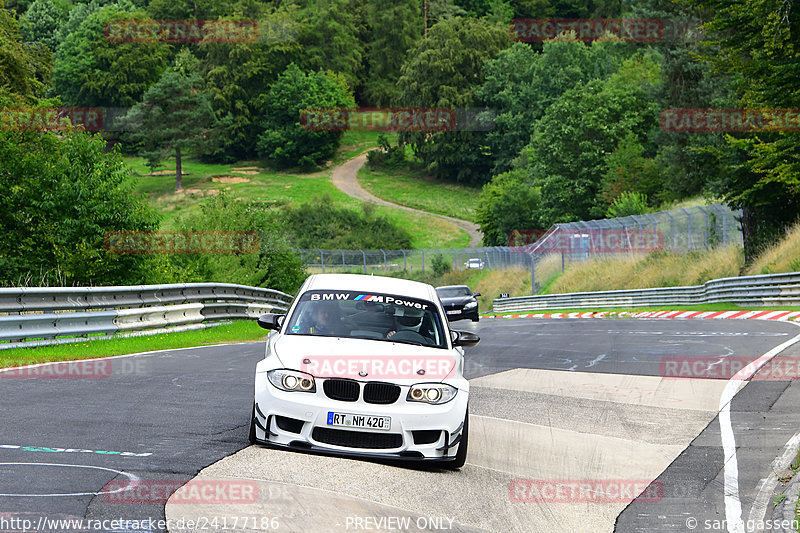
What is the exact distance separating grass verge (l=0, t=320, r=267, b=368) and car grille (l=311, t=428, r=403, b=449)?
23.6 ft

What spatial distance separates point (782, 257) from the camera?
31641 mm

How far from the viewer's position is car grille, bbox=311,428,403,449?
7383 millimetres

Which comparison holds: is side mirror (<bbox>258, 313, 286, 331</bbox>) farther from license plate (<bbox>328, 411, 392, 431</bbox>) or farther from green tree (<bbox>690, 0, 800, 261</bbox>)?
green tree (<bbox>690, 0, 800, 261</bbox>)

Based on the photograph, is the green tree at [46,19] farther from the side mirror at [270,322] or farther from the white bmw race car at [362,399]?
the white bmw race car at [362,399]

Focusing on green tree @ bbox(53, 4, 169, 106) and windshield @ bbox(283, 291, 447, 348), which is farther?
green tree @ bbox(53, 4, 169, 106)

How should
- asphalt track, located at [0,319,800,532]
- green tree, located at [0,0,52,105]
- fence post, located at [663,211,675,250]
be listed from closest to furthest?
1. asphalt track, located at [0,319,800,532]
2. green tree, located at [0,0,52,105]
3. fence post, located at [663,211,675,250]

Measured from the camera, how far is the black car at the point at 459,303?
2630 centimetres

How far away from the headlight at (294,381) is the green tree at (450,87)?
108284 mm

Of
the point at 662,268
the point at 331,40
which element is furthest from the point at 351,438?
the point at 331,40

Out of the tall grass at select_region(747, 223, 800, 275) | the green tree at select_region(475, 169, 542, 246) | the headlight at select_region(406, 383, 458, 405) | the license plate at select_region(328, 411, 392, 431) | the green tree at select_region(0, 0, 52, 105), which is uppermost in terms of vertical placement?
the green tree at select_region(0, 0, 52, 105)

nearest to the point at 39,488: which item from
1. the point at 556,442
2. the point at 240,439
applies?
the point at 240,439

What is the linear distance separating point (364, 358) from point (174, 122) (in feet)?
373

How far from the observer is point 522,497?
6.99 metres

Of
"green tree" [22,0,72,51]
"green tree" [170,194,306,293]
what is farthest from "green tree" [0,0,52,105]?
"green tree" [22,0,72,51]
